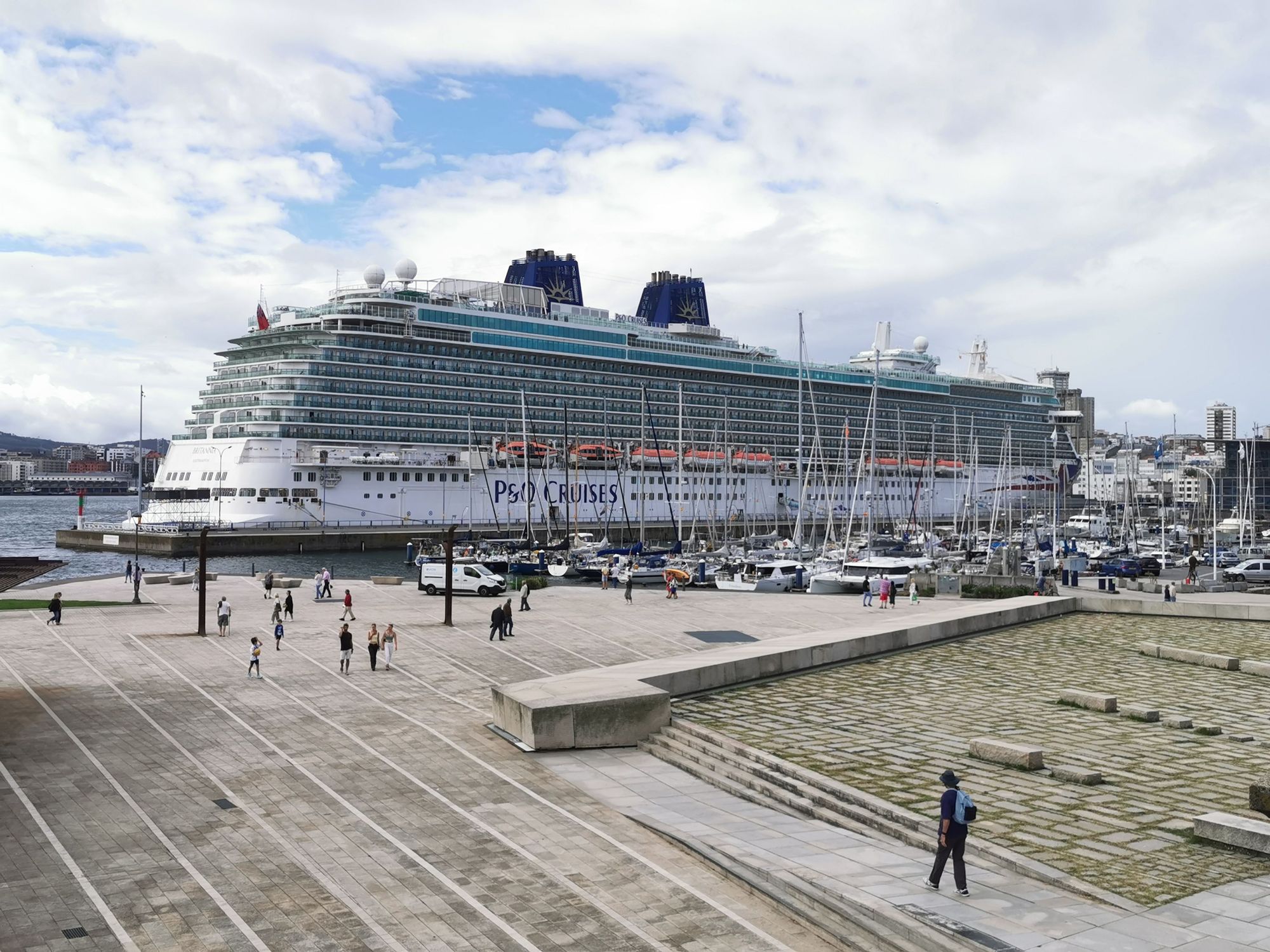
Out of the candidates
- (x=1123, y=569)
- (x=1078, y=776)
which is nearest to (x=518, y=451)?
(x=1123, y=569)

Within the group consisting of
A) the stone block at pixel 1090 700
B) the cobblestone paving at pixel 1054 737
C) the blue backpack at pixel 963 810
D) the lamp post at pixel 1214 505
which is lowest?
the cobblestone paving at pixel 1054 737

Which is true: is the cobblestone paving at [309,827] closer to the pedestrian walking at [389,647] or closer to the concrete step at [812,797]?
the pedestrian walking at [389,647]

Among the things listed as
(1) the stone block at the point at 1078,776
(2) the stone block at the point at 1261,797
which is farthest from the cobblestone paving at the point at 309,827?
(2) the stone block at the point at 1261,797

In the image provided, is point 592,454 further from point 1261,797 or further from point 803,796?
point 1261,797

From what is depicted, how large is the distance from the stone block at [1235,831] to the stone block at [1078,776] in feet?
7.09

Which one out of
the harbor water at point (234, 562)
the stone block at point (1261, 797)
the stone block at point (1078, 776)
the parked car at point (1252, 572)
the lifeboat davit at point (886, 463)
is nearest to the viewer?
the stone block at point (1261, 797)

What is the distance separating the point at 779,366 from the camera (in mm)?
123312

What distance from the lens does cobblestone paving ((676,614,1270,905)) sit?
42.1 feet

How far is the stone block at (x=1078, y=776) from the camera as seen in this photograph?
50.4 feet

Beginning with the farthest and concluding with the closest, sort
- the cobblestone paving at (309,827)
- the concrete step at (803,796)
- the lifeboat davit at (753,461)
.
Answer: the lifeboat davit at (753,461), the concrete step at (803,796), the cobblestone paving at (309,827)

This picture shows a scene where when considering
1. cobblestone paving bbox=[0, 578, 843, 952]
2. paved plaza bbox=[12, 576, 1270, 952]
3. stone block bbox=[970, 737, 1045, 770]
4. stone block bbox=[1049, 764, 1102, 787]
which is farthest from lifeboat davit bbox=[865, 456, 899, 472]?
stone block bbox=[1049, 764, 1102, 787]

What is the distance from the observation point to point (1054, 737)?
18.1 meters

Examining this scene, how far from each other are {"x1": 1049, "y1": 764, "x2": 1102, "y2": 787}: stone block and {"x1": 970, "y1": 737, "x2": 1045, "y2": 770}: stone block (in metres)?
0.32

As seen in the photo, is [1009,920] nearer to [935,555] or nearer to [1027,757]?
[1027,757]
